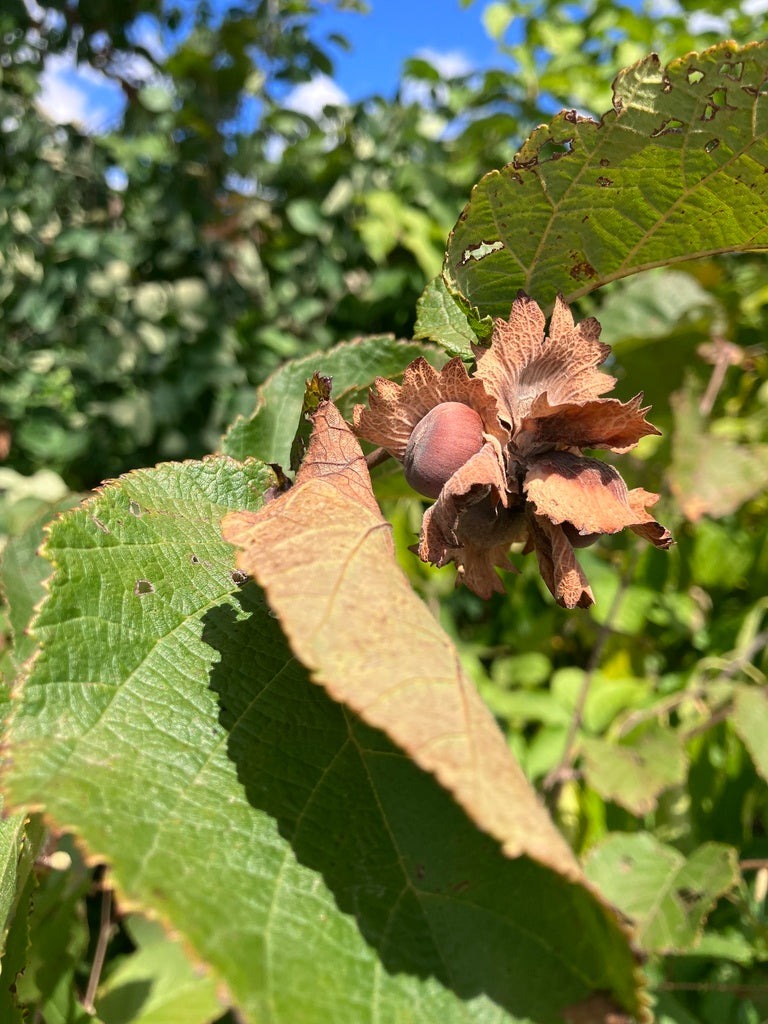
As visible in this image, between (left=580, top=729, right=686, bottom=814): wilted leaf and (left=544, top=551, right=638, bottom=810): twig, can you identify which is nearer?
(left=580, top=729, right=686, bottom=814): wilted leaf

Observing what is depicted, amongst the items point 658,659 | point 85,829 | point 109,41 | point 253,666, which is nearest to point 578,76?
point 109,41

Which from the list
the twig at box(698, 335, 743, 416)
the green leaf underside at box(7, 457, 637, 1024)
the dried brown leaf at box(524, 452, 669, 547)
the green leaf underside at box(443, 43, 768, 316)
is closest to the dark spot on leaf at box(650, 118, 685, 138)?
the green leaf underside at box(443, 43, 768, 316)

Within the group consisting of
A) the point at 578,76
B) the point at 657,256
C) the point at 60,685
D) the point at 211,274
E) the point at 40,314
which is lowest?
the point at 60,685

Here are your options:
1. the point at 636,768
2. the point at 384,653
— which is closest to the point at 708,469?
the point at 636,768

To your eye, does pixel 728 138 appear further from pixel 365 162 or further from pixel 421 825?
pixel 365 162

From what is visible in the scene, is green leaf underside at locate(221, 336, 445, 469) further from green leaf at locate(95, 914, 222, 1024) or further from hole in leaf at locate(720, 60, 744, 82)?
green leaf at locate(95, 914, 222, 1024)

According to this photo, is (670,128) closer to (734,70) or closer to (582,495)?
(734,70)

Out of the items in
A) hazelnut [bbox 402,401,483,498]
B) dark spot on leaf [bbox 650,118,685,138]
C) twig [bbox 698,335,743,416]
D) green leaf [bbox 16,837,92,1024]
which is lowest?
green leaf [bbox 16,837,92,1024]
